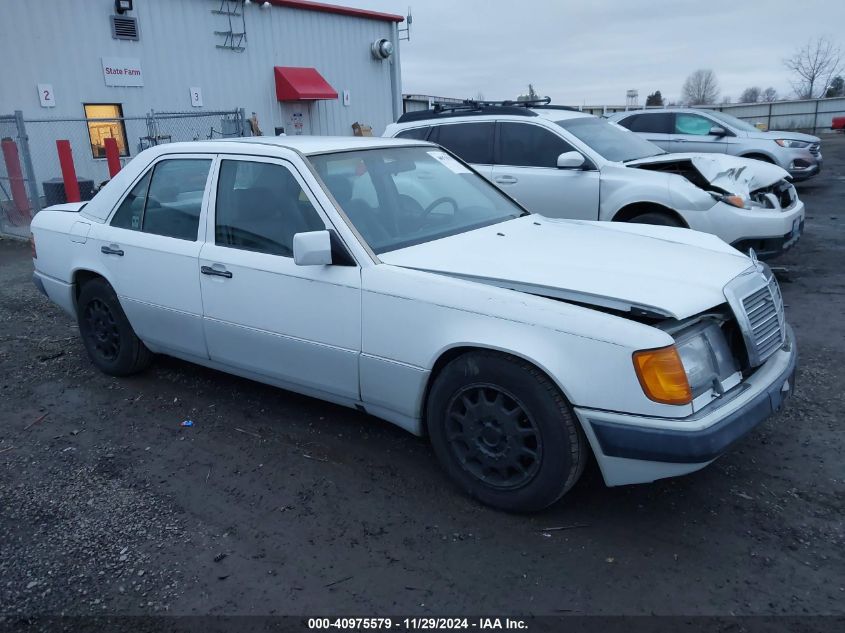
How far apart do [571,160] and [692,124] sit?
7.77 metres

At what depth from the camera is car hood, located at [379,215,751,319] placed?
2867 mm

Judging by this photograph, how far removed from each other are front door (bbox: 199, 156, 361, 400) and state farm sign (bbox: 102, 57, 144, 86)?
14.2 meters

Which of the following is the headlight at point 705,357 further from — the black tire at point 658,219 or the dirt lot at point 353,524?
the black tire at point 658,219

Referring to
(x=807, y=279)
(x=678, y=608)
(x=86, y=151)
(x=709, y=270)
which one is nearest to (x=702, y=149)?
(x=807, y=279)

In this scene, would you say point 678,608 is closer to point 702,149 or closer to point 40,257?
point 40,257

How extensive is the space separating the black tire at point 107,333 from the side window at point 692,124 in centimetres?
1151

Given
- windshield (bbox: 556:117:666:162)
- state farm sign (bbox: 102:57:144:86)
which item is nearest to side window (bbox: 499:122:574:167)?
windshield (bbox: 556:117:666:162)

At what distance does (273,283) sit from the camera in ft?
12.1

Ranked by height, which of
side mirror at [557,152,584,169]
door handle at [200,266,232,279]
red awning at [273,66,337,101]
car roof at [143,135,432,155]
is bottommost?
door handle at [200,266,232,279]

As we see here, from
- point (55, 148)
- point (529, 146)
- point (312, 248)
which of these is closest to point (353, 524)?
point (312, 248)

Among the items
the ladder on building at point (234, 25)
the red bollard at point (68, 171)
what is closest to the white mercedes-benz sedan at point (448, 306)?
the red bollard at point (68, 171)

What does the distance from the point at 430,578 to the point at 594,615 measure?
25.9 inches

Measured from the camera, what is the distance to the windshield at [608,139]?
7.14 metres

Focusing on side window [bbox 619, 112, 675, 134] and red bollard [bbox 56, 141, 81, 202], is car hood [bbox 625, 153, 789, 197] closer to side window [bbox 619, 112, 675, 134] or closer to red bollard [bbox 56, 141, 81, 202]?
side window [bbox 619, 112, 675, 134]
